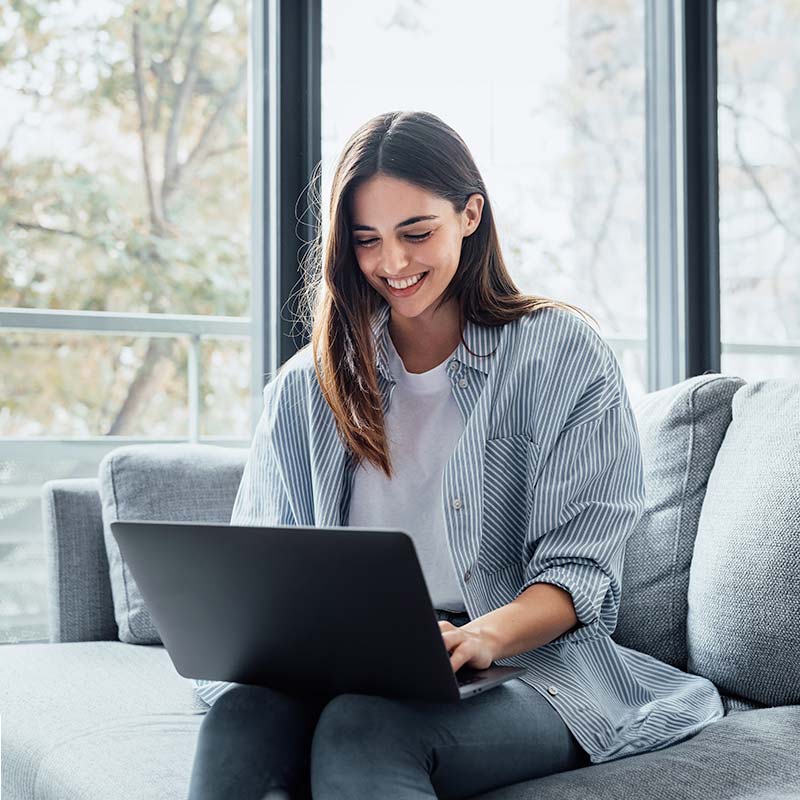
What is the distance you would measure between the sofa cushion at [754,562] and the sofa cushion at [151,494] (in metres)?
0.95

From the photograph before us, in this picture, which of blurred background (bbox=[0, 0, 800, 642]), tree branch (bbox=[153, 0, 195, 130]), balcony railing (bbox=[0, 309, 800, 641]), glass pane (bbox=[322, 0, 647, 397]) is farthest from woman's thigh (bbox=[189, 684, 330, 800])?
tree branch (bbox=[153, 0, 195, 130])

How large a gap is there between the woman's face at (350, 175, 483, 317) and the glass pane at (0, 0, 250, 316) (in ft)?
7.64

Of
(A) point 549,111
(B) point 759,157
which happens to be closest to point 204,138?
(A) point 549,111

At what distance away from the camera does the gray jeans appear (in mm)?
1054

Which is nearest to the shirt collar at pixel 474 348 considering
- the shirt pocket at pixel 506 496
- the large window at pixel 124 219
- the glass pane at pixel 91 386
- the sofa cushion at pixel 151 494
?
the shirt pocket at pixel 506 496

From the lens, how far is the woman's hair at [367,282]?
4.82ft

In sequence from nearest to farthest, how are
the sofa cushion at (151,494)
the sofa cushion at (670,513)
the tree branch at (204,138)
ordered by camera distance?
the sofa cushion at (670,513), the sofa cushion at (151,494), the tree branch at (204,138)

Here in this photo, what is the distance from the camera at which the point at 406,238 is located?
4.88ft

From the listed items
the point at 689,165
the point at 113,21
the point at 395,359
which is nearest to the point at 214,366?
the point at 113,21

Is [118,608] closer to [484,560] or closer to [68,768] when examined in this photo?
[68,768]

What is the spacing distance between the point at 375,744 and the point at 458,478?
16.1 inches

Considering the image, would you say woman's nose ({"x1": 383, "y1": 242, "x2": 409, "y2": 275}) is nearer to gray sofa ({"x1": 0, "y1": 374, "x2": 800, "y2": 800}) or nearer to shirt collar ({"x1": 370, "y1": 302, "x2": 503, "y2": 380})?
A: shirt collar ({"x1": 370, "y1": 302, "x2": 503, "y2": 380})

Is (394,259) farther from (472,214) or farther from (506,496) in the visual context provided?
(506,496)

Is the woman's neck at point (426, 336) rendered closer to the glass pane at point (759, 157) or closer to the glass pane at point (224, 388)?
the glass pane at point (759, 157)
